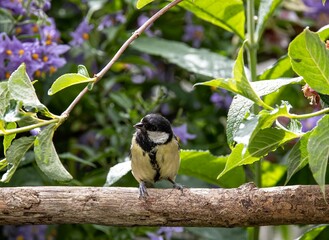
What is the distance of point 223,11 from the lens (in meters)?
1.79

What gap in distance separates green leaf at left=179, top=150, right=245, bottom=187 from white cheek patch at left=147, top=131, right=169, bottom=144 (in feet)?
0.18

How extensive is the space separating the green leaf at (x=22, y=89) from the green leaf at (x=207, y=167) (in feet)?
1.83

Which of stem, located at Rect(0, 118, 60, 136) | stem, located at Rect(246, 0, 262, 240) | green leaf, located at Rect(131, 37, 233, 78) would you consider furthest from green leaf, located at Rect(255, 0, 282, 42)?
stem, located at Rect(0, 118, 60, 136)

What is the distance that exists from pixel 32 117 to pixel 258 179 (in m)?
0.70

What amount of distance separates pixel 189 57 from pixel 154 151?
48 centimetres

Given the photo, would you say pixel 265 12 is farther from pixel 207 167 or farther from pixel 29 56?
pixel 29 56

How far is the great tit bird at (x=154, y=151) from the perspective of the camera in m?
1.74

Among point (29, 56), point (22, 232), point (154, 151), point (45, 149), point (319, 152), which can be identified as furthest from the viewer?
point (22, 232)

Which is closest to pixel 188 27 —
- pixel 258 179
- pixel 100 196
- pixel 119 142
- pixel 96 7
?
pixel 96 7

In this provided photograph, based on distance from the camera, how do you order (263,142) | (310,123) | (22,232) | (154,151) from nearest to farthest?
(263,142) → (154,151) → (22,232) → (310,123)

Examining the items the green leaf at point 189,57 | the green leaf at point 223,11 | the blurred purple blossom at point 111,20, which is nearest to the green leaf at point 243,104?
the green leaf at point 223,11

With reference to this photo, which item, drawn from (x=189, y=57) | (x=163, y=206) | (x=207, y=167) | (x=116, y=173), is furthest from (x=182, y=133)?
(x=163, y=206)

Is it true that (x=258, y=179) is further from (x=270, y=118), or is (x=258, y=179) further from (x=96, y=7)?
(x=96, y=7)

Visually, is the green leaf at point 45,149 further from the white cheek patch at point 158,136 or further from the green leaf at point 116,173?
the white cheek patch at point 158,136
